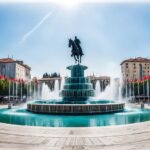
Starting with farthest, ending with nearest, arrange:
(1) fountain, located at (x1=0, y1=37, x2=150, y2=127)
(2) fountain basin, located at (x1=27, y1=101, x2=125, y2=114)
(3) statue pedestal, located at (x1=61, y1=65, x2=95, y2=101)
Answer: (3) statue pedestal, located at (x1=61, y1=65, x2=95, y2=101) → (2) fountain basin, located at (x1=27, y1=101, x2=125, y2=114) → (1) fountain, located at (x1=0, y1=37, x2=150, y2=127)

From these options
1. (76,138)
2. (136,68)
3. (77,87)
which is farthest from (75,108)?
(136,68)

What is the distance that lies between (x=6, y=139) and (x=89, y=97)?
1747cm

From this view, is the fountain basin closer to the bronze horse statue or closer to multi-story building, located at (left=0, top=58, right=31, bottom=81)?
the bronze horse statue

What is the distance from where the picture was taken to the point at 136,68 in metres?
102

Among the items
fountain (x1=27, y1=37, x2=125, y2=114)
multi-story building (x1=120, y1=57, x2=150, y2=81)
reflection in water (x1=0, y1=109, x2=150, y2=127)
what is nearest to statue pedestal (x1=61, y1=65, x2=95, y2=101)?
fountain (x1=27, y1=37, x2=125, y2=114)

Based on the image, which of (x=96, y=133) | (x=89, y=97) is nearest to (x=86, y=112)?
(x=89, y=97)

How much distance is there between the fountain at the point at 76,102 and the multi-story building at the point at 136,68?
76.1 m

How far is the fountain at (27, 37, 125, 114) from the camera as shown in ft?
67.0

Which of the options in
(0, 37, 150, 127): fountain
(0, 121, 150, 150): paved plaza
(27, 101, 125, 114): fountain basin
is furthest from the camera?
(27, 101, 125, 114): fountain basin

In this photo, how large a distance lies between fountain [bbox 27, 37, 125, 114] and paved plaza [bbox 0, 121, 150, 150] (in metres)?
7.40

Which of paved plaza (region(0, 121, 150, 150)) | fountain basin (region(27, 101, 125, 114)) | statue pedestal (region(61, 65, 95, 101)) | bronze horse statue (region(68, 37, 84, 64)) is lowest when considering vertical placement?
paved plaza (region(0, 121, 150, 150))

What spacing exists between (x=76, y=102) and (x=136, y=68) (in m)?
82.0

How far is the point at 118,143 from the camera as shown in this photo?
964 cm

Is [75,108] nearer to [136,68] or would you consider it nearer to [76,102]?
[76,102]
